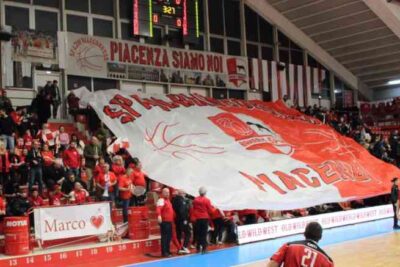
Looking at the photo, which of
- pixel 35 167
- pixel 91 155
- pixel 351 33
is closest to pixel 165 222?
pixel 35 167

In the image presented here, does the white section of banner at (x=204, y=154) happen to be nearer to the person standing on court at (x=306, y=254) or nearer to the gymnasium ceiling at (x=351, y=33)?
the gymnasium ceiling at (x=351, y=33)

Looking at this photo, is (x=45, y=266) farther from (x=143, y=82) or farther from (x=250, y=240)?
(x=143, y=82)

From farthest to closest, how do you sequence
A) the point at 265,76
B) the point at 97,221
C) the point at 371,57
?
the point at 371,57 → the point at 265,76 → the point at 97,221

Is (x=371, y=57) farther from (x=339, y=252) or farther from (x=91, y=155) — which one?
(x=339, y=252)

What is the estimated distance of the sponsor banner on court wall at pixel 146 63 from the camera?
2142cm

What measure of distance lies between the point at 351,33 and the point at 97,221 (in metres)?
19.7

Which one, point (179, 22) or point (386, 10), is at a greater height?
point (386, 10)

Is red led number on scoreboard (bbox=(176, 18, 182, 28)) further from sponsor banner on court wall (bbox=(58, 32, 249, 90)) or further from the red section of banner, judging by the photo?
the red section of banner

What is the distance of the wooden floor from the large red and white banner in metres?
2.78

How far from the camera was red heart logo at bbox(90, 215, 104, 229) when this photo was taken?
1277cm

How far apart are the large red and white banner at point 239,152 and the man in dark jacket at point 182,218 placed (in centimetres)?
128

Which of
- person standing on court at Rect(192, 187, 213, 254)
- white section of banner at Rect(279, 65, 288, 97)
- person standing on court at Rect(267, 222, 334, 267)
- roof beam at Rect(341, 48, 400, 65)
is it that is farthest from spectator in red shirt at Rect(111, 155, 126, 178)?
roof beam at Rect(341, 48, 400, 65)

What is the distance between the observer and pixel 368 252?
11922 millimetres

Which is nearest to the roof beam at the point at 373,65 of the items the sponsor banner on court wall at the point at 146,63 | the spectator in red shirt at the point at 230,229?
the sponsor banner on court wall at the point at 146,63
